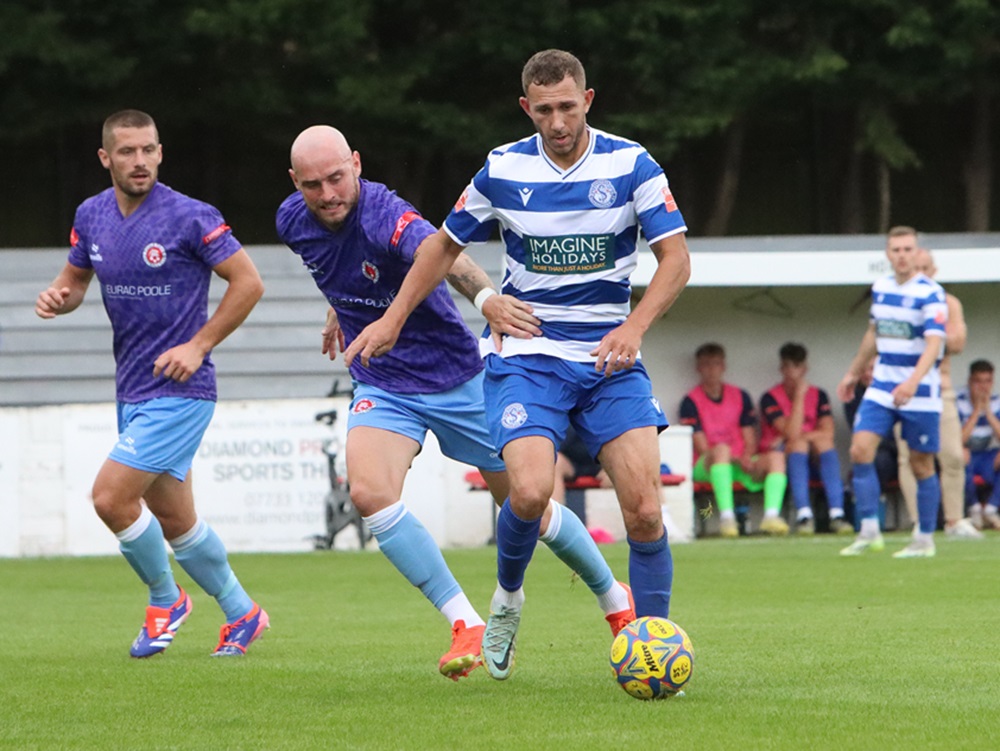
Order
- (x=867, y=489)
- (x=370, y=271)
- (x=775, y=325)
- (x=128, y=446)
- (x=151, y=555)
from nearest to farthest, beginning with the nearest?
(x=370, y=271), (x=128, y=446), (x=151, y=555), (x=867, y=489), (x=775, y=325)

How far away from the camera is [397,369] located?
7.16 m

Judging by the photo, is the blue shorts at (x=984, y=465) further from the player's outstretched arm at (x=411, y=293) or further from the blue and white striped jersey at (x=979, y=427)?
the player's outstretched arm at (x=411, y=293)

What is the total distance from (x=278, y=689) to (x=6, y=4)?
60.5 ft

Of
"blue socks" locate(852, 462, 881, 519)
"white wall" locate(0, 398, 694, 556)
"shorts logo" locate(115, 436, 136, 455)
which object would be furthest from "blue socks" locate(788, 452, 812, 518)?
"shorts logo" locate(115, 436, 136, 455)

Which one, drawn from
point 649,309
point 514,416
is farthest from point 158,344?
point 649,309

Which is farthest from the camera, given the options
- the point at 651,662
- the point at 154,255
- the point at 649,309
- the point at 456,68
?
the point at 456,68

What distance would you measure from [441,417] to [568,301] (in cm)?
92

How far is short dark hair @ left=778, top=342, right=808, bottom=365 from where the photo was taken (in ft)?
57.4

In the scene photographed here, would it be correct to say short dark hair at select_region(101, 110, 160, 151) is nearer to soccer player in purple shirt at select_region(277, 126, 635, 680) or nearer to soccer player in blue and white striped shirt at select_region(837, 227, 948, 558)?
soccer player in purple shirt at select_region(277, 126, 635, 680)

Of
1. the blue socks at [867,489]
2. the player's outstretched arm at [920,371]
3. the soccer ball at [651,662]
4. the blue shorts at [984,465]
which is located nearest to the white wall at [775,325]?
the blue shorts at [984,465]

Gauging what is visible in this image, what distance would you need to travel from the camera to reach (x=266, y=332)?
60.7 feet

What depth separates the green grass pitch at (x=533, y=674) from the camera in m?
5.38

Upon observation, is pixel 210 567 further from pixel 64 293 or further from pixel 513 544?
pixel 513 544

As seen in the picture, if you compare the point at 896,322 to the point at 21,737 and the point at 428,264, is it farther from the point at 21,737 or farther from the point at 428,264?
the point at 21,737
